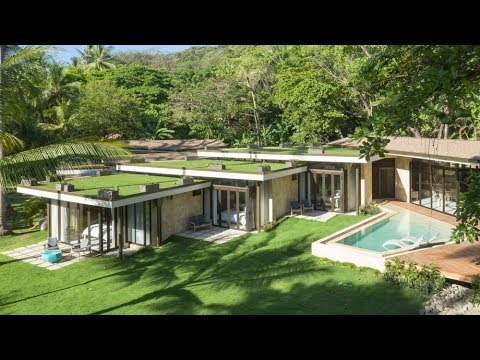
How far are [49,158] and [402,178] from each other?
15.8 m

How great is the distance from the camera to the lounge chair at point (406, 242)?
13.0 meters

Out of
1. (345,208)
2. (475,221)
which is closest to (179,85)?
(345,208)

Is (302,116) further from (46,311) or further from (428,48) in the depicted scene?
(428,48)

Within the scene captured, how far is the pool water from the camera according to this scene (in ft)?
45.3

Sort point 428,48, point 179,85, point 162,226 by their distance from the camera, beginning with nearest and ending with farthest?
point 428,48 < point 162,226 < point 179,85

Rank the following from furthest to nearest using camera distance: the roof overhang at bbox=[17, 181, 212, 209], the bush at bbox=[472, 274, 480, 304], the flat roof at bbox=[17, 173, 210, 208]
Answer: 1. the flat roof at bbox=[17, 173, 210, 208]
2. the roof overhang at bbox=[17, 181, 212, 209]
3. the bush at bbox=[472, 274, 480, 304]

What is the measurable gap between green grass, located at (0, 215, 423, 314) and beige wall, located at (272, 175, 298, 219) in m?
3.09

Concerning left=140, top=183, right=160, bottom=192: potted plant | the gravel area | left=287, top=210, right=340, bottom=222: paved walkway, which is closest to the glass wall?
left=287, top=210, right=340, bottom=222: paved walkway

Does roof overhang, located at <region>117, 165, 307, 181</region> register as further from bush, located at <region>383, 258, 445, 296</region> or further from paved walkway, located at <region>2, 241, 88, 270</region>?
bush, located at <region>383, 258, 445, 296</region>

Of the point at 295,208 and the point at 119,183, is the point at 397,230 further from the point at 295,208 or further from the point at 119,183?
the point at 119,183

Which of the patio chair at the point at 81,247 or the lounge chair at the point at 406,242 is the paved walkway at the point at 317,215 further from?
the patio chair at the point at 81,247

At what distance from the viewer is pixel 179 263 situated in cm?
1347

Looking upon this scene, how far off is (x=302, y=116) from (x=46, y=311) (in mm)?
20534

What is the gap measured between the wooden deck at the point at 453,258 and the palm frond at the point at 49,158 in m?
8.14
